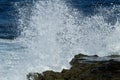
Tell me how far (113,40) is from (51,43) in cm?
213

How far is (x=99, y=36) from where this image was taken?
1642cm

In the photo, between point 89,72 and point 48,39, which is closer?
point 89,72

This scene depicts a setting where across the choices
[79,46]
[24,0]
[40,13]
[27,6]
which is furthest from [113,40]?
[24,0]

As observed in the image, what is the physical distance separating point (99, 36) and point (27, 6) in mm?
11236

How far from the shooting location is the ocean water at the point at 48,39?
12547 millimetres

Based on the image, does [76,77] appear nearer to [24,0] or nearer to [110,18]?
[110,18]

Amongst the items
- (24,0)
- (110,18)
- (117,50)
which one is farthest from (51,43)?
(24,0)

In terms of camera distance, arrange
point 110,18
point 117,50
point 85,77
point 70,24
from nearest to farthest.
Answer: point 85,77
point 117,50
point 70,24
point 110,18

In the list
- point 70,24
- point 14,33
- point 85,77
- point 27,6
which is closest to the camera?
point 85,77

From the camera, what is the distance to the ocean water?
1255 cm

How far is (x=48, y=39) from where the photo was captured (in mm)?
16000

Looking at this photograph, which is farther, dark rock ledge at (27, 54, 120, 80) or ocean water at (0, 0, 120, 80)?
ocean water at (0, 0, 120, 80)

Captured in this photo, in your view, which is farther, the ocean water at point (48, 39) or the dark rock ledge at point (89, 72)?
the ocean water at point (48, 39)

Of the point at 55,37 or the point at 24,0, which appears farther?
the point at 24,0
